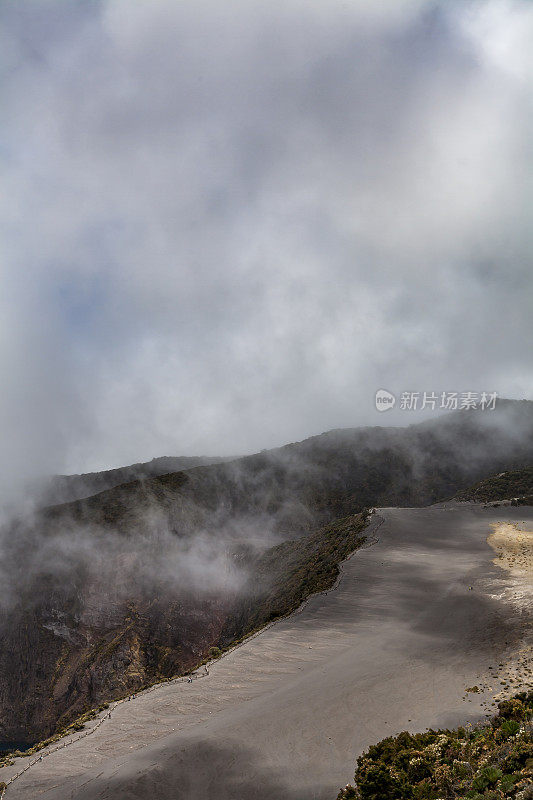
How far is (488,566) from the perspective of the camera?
38.8 m

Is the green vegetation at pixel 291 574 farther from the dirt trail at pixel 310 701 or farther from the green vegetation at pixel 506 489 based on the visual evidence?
the green vegetation at pixel 506 489

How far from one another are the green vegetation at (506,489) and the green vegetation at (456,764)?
5765 centimetres

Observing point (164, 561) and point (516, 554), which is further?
point (164, 561)

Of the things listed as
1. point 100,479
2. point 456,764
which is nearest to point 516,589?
point 456,764

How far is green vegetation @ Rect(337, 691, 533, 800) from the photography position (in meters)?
11.2

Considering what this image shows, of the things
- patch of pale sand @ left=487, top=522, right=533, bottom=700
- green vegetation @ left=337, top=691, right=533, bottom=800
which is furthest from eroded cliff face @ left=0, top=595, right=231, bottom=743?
green vegetation @ left=337, top=691, right=533, bottom=800

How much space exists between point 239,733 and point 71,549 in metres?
80.0

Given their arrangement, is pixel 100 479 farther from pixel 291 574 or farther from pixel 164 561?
pixel 291 574

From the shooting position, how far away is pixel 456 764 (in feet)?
42.8

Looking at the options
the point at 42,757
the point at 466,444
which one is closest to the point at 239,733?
the point at 42,757

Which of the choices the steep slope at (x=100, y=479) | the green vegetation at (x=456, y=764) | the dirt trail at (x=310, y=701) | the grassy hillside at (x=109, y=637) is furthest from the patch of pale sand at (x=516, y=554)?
the steep slope at (x=100, y=479)

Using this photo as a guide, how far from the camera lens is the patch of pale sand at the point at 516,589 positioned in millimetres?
20562

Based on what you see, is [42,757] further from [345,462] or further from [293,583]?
[345,462]

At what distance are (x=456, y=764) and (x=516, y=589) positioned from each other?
23098 millimetres
